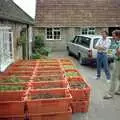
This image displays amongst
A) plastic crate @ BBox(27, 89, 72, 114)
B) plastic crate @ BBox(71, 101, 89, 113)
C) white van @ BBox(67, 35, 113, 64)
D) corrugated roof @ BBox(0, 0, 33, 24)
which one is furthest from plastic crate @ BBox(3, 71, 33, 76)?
white van @ BBox(67, 35, 113, 64)

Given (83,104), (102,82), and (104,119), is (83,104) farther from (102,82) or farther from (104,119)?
(102,82)

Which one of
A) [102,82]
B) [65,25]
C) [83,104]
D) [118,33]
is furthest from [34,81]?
[65,25]

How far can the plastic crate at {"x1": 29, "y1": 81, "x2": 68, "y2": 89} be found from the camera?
762 cm

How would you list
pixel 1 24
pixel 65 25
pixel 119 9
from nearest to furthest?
pixel 1 24 → pixel 65 25 → pixel 119 9

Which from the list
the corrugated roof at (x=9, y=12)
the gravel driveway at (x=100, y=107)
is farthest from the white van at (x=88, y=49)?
the gravel driveway at (x=100, y=107)

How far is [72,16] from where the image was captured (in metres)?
26.8

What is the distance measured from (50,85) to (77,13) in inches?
787

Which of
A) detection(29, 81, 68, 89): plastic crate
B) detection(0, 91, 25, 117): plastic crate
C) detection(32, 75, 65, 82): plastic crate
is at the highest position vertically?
detection(32, 75, 65, 82): plastic crate

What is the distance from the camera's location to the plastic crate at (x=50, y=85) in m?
7.62

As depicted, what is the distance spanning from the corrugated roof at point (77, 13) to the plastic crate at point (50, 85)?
18207 mm

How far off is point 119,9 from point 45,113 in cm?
2284

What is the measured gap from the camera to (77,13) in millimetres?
27094

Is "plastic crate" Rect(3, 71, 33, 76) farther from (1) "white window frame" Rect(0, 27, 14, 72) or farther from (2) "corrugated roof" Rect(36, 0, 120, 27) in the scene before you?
(2) "corrugated roof" Rect(36, 0, 120, 27)

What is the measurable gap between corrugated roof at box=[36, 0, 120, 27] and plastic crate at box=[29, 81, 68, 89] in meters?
18.2
